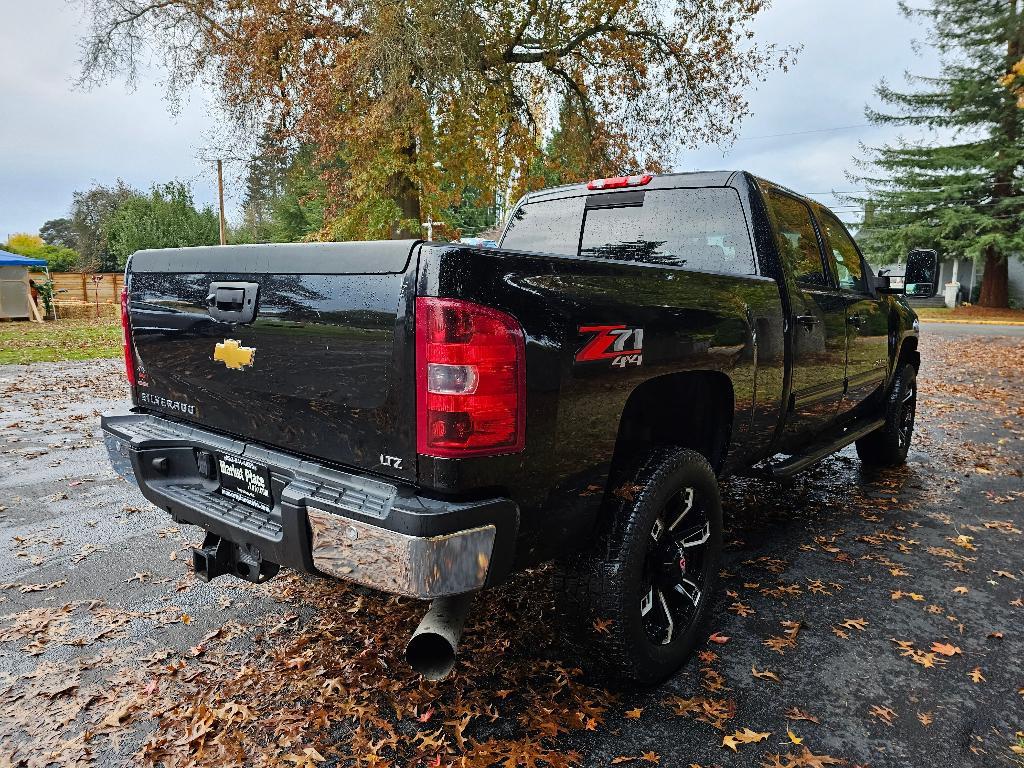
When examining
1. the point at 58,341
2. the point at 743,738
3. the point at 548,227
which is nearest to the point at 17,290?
the point at 58,341

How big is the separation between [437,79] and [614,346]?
42.6 feet

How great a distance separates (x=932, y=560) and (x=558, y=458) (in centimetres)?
301

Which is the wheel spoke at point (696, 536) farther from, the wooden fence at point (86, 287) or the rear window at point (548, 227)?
the wooden fence at point (86, 287)

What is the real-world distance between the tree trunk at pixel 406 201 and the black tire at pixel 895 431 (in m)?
11.8

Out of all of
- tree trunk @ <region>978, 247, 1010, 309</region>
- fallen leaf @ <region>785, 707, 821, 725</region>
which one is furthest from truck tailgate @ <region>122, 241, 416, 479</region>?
tree trunk @ <region>978, 247, 1010, 309</region>

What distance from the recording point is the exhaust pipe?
2.10 meters

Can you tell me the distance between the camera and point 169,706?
2.58 m

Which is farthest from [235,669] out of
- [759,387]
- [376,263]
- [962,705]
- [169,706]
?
[962,705]

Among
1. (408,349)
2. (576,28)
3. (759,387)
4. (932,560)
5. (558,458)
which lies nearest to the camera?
(408,349)

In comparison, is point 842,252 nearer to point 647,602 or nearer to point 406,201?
point 647,602

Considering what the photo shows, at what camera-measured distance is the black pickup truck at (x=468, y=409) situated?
201cm

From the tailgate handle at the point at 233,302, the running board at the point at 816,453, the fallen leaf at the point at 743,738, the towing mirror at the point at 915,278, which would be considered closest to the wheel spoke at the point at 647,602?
the fallen leaf at the point at 743,738

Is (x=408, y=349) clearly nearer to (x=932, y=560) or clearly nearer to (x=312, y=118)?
(x=932, y=560)

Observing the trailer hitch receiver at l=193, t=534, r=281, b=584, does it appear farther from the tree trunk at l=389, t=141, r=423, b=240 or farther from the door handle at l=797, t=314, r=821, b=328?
the tree trunk at l=389, t=141, r=423, b=240
